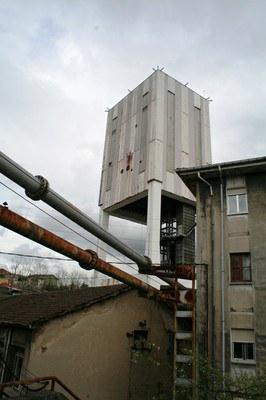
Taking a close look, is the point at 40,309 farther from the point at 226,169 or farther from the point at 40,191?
the point at 226,169

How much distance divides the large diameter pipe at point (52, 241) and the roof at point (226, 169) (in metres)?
5.26

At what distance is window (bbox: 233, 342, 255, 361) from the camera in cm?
1166

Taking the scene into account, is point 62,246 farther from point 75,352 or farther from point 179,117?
point 179,117

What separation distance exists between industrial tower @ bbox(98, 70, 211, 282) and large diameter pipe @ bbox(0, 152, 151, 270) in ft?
29.7

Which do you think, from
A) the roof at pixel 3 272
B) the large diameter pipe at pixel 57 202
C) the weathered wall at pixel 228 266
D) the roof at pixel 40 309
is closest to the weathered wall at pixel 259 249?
the weathered wall at pixel 228 266

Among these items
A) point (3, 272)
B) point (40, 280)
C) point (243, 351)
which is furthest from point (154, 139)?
point (3, 272)

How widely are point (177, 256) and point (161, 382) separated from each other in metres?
9.35

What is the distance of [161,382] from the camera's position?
15.4 m

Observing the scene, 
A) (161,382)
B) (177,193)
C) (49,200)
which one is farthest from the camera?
(177,193)

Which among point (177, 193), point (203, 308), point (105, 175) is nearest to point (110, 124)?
point (105, 175)

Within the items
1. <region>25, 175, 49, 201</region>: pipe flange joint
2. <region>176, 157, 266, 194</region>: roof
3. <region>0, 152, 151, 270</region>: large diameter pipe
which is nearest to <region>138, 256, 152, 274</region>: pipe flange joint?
<region>0, 152, 151, 270</region>: large diameter pipe

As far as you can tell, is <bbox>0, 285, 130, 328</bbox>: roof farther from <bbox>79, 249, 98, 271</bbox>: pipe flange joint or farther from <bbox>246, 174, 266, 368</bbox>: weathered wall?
<bbox>246, 174, 266, 368</bbox>: weathered wall

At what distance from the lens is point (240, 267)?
1286 centimetres

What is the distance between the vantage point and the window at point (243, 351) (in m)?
11.7
